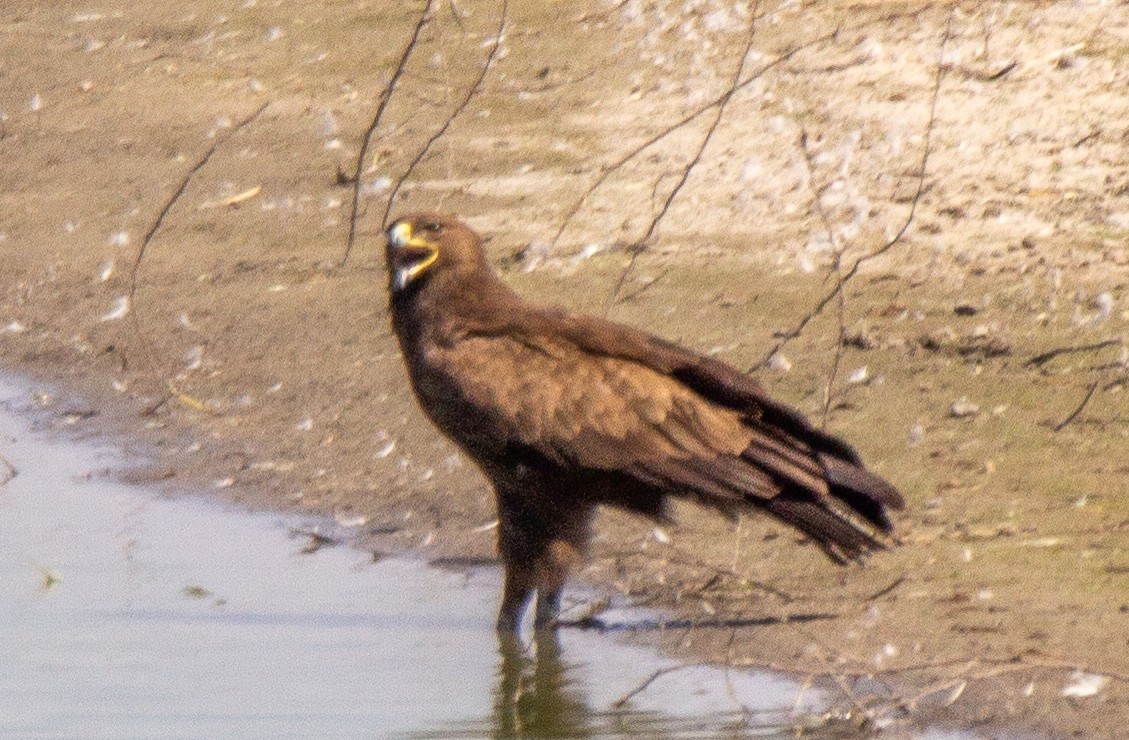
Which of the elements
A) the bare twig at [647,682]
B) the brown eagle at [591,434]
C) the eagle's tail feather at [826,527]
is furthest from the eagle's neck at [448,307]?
the bare twig at [647,682]

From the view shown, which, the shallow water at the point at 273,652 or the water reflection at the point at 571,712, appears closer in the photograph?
the water reflection at the point at 571,712

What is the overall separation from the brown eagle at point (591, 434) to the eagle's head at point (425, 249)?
0.02 meters

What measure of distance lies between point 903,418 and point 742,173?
2.57m

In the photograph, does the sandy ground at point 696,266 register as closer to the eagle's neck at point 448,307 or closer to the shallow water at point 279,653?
the shallow water at point 279,653

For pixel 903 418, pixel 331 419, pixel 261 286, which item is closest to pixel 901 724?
pixel 903 418

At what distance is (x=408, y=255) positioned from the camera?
5.90m

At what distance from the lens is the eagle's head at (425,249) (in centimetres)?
588

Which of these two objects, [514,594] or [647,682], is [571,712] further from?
[514,594]

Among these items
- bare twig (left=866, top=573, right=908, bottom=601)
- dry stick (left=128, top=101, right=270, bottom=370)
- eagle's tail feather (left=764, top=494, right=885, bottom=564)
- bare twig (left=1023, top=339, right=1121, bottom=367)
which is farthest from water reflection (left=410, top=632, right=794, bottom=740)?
bare twig (left=1023, top=339, right=1121, bottom=367)

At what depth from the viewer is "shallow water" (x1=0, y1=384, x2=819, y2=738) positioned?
5.27 metres

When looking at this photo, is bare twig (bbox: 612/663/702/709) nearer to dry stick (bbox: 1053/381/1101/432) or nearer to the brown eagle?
the brown eagle

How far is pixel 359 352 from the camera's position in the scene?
27.3 ft

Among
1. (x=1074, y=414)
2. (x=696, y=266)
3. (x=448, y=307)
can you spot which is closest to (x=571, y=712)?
(x=448, y=307)

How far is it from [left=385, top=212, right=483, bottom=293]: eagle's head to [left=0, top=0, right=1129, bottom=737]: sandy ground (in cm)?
47
